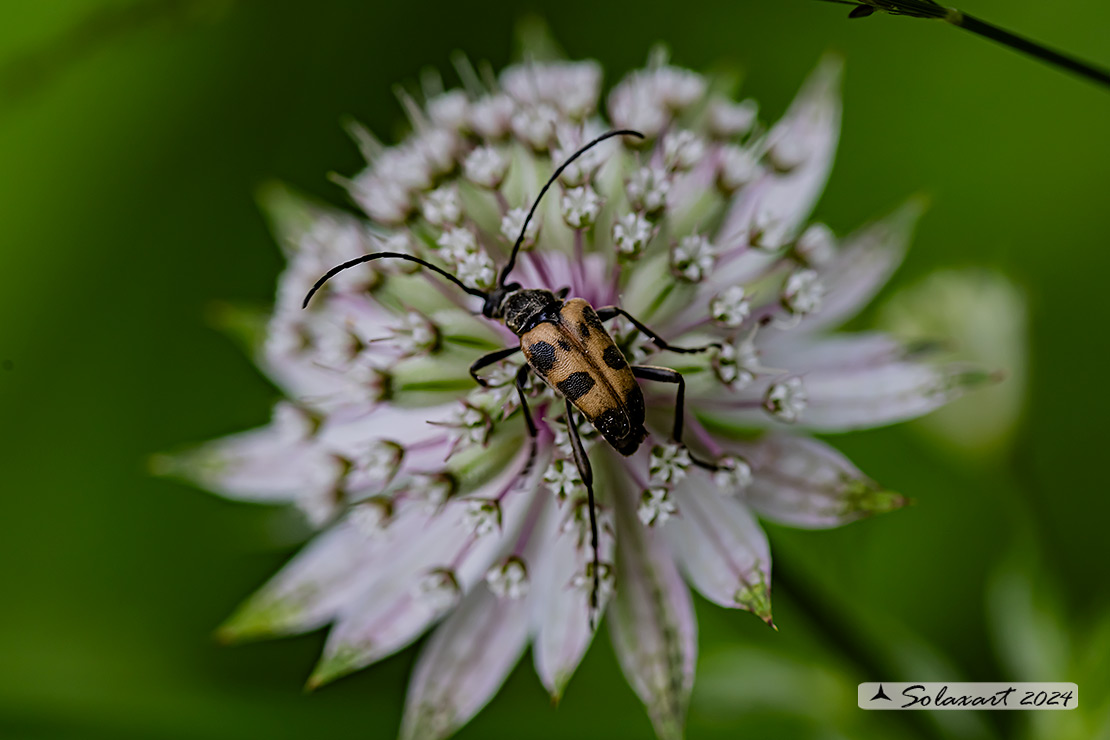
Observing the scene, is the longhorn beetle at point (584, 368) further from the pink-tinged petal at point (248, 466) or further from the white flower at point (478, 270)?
the pink-tinged petal at point (248, 466)

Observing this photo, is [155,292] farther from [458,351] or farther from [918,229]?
[918,229]

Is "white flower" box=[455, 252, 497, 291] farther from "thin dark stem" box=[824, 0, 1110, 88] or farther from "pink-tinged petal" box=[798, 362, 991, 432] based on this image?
"thin dark stem" box=[824, 0, 1110, 88]

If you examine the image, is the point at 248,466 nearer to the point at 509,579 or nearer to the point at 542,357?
the point at 509,579

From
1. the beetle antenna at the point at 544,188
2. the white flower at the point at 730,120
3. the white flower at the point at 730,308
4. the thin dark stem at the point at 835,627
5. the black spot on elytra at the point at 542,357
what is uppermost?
the white flower at the point at 730,120

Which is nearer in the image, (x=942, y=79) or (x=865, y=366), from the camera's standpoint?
(x=865, y=366)

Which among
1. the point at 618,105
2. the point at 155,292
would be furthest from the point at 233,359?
the point at 618,105

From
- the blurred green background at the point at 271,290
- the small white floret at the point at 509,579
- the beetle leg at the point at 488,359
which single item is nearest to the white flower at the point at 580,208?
the beetle leg at the point at 488,359
